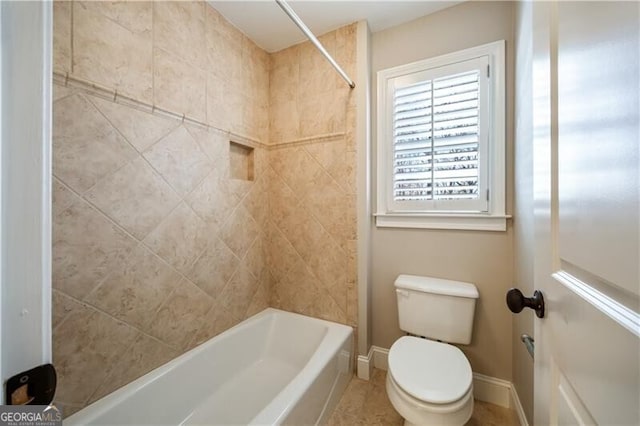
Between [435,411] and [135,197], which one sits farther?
[135,197]

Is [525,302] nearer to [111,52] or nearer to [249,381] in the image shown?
[249,381]

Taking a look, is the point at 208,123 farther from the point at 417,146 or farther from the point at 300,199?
the point at 417,146

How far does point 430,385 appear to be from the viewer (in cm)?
107

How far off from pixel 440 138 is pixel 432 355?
4.23ft

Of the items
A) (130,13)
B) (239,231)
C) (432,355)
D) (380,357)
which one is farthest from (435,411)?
(130,13)

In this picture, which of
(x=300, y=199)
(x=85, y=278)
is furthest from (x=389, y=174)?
(x=85, y=278)

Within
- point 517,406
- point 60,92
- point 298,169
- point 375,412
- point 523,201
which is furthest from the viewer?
point 298,169

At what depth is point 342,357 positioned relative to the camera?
1.58 meters

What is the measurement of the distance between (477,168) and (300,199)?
1.22 metres

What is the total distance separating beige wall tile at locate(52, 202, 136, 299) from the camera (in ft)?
3.21

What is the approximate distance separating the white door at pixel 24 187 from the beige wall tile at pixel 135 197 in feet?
3.17

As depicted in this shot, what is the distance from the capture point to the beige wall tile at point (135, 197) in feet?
3.65

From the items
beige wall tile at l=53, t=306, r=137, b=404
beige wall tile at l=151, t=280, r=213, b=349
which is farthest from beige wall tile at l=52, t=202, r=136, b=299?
beige wall tile at l=151, t=280, r=213, b=349

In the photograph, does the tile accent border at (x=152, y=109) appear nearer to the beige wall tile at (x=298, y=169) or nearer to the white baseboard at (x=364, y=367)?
the beige wall tile at (x=298, y=169)
